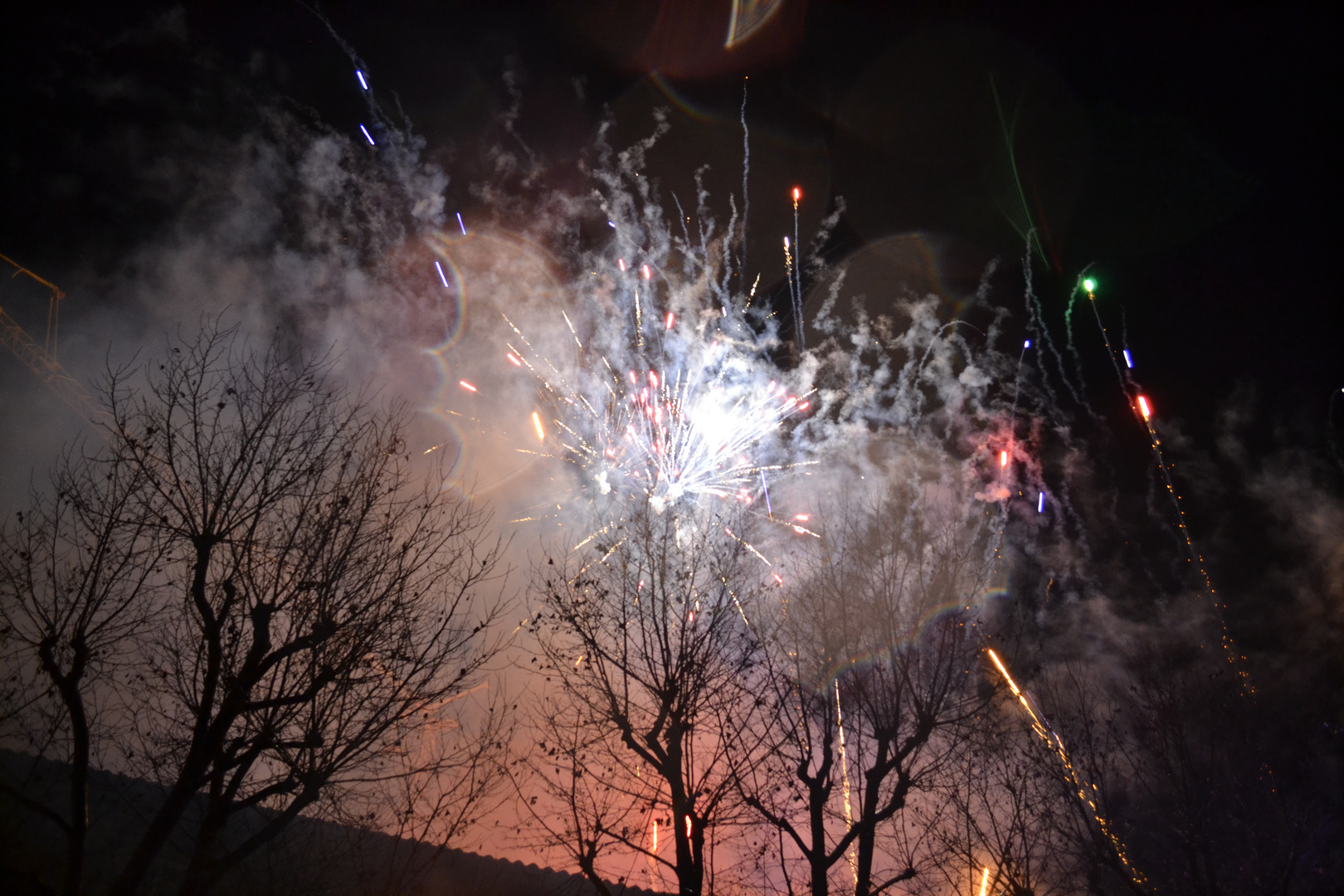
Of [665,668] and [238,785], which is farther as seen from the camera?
[665,668]

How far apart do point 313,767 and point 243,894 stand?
165 inches

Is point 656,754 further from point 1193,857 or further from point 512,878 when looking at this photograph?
point 512,878

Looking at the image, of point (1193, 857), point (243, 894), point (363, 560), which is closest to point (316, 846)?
point (243, 894)

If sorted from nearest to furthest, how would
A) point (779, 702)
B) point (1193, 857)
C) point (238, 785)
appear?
point (238, 785), point (779, 702), point (1193, 857)

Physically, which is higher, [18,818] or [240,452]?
[240,452]

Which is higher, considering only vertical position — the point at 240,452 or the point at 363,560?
the point at 240,452

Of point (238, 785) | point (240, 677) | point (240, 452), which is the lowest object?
point (238, 785)

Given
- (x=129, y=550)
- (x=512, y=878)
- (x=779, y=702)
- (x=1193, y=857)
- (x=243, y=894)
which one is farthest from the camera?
(x=512, y=878)

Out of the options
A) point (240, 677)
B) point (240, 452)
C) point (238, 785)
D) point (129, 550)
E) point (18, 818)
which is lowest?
point (18, 818)

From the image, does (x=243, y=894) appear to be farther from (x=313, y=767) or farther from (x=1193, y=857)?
(x=1193, y=857)

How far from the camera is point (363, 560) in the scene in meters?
8.27

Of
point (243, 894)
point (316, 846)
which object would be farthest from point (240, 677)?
point (316, 846)

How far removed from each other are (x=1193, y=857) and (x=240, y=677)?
19106 millimetres

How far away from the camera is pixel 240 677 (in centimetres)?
726
